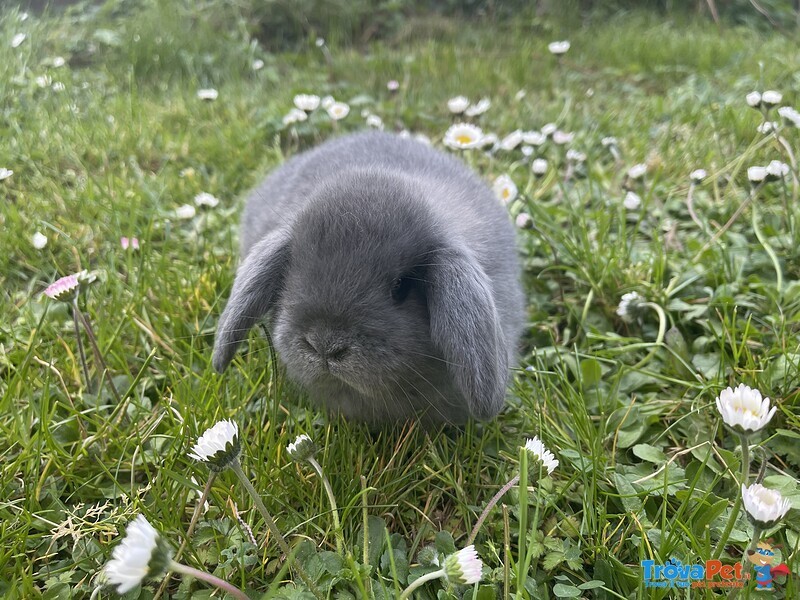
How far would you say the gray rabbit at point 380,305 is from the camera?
5.90ft

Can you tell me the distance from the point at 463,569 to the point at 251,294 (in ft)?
3.92

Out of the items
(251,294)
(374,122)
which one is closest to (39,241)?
(251,294)

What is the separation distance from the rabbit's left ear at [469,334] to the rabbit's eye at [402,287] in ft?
0.43

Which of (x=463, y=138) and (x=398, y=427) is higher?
(x=463, y=138)

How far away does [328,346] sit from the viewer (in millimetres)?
1806

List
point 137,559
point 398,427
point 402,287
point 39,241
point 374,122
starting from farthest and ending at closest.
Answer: point 374,122 → point 39,241 → point 398,427 → point 402,287 → point 137,559

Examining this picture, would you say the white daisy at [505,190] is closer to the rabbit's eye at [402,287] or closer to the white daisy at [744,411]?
the rabbit's eye at [402,287]

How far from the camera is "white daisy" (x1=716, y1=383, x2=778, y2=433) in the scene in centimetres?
136

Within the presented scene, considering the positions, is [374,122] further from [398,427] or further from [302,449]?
[302,449]

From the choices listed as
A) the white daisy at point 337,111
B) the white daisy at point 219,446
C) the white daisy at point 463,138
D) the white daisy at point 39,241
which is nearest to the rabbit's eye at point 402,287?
the white daisy at point 219,446

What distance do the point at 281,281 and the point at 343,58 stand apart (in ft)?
15.9

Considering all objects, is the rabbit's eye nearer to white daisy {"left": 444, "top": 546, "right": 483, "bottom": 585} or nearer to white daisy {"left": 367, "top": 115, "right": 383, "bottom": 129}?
white daisy {"left": 444, "top": 546, "right": 483, "bottom": 585}

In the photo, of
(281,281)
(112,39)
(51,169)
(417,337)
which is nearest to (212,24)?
(112,39)

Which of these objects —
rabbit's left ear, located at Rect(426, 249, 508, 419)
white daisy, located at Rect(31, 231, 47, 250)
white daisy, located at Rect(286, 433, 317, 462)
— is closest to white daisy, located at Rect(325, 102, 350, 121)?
white daisy, located at Rect(31, 231, 47, 250)
